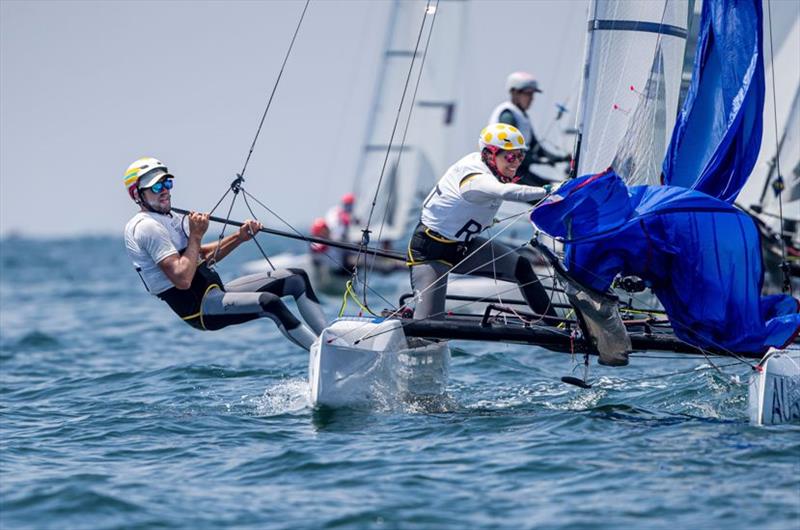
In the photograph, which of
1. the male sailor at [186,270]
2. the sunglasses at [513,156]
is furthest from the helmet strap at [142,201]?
the sunglasses at [513,156]

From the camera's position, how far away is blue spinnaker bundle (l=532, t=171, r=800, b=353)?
250 inches

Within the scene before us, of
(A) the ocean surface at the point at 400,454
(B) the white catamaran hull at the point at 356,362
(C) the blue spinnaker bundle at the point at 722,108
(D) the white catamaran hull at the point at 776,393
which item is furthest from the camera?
(C) the blue spinnaker bundle at the point at 722,108

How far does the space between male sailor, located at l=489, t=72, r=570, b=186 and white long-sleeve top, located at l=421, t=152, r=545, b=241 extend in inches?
122

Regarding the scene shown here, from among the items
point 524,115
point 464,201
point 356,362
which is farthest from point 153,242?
point 524,115

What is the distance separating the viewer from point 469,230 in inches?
277

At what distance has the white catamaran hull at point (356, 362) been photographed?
259 inches

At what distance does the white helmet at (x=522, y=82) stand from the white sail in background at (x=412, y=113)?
9653 millimetres

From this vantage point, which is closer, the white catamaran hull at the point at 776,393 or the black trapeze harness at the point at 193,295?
the white catamaran hull at the point at 776,393

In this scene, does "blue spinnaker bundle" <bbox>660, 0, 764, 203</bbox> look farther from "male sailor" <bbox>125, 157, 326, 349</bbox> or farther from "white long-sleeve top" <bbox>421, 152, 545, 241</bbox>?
"male sailor" <bbox>125, 157, 326, 349</bbox>

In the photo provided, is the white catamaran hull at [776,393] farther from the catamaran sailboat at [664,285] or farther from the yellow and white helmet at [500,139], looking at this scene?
the yellow and white helmet at [500,139]

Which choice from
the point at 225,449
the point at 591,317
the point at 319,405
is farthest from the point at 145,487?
the point at 591,317

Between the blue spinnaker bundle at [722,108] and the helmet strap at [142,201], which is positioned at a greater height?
the blue spinnaker bundle at [722,108]

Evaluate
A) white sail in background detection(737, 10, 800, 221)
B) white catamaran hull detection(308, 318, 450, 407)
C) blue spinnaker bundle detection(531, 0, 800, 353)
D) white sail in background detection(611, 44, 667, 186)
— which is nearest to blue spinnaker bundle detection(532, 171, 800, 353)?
blue spinnaker bundle detection(531, 0, 800, 353)

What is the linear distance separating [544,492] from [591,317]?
1.62m
